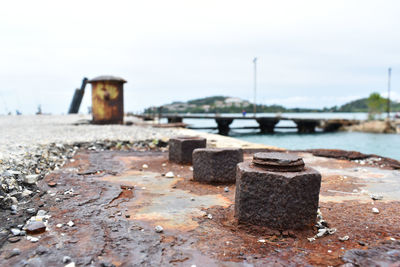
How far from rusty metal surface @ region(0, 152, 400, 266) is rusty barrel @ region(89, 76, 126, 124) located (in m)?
10.7

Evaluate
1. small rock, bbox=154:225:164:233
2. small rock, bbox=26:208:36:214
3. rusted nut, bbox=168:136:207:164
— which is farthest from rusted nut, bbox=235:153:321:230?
rusted nut, bbox=168:136:207:164

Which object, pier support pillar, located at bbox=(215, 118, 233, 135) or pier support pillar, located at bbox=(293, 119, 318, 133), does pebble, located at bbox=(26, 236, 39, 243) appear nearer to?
pier support pillar, located at bbox=(215, 118, 233, 135)

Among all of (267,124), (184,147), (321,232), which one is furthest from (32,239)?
(267,124)

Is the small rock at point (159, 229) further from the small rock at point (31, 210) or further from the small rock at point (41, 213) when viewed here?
the small rock at point (31, 210)

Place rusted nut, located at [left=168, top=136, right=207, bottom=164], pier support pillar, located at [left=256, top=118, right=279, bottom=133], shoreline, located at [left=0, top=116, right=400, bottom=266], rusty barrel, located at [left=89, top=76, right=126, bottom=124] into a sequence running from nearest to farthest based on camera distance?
shoreline, located at [left=0, top=116, right=400, bottom=266]
rusted nut, located at [left=168, top=136, right=207, bottom=164]
rusty barrel, located at [left=89, top=76, right=126, bottom=124]
pier support pillar, located at [left=256, top=118, right=279, bottom=133]

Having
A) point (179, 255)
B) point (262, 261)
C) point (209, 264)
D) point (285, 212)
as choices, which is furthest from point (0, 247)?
point (285, 212)

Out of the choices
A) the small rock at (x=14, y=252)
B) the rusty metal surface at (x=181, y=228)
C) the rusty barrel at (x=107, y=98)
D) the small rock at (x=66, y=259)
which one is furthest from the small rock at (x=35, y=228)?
the rusty barrel at (x=107, y=98)

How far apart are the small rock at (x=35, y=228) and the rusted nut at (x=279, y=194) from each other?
149 centimetres

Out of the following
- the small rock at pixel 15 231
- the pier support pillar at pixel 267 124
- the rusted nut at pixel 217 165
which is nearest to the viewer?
the small rock at pixel 15 231

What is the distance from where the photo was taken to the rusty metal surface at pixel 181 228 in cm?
191

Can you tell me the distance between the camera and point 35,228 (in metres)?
2.22

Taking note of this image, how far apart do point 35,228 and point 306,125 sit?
134ft

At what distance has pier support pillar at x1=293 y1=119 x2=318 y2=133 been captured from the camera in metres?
39.7

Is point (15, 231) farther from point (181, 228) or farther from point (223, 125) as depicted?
point (223, 125)
